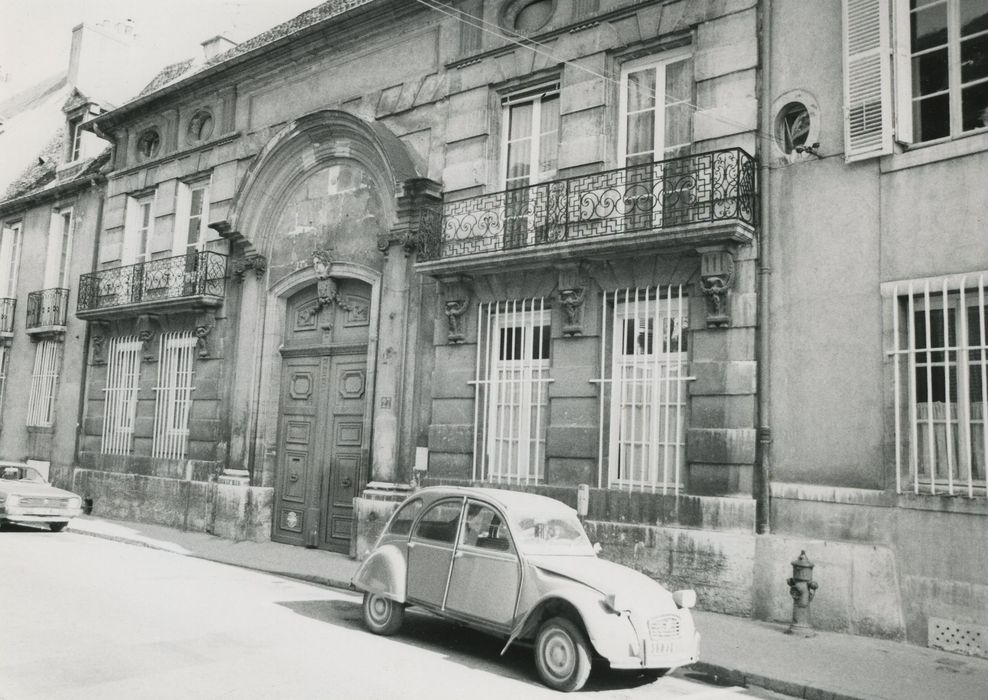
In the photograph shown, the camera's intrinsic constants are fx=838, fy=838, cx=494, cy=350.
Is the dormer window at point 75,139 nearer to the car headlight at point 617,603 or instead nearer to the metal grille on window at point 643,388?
the metal grille on window at point 643,388

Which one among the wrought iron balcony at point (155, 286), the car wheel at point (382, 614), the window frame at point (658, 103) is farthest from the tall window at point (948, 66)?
the wrought iron balcony at point (155, 286)

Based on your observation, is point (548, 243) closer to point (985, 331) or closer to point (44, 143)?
point (985, 331)

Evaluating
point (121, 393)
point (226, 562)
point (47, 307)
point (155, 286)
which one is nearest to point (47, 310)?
point (47, 307)

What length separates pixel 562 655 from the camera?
6645 millimetres

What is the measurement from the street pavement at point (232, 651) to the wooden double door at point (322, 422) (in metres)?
3.87

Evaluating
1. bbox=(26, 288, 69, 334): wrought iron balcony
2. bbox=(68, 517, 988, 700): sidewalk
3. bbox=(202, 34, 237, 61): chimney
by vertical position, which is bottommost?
bbox=(68, 517, 988, 700): sidewalk

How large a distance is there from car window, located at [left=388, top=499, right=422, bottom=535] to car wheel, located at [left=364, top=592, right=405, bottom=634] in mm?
659

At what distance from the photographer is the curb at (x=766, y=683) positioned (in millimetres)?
6805

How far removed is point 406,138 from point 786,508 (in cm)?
863

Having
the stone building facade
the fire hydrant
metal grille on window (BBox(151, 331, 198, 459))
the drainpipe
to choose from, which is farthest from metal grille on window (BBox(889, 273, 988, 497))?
the drainpipe

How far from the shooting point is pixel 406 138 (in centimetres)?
1425

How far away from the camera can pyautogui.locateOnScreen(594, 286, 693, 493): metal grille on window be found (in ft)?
34.7

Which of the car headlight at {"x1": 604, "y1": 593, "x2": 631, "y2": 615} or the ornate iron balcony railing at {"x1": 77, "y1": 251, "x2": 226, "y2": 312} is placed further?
the ornate iron balcony railing at {"x1": 77, "y1": 251, "x2": 226, "y2": 312}

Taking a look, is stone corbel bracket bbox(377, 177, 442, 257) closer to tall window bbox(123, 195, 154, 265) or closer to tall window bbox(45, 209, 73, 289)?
tall window bbox(123, 195, 154, 265)
